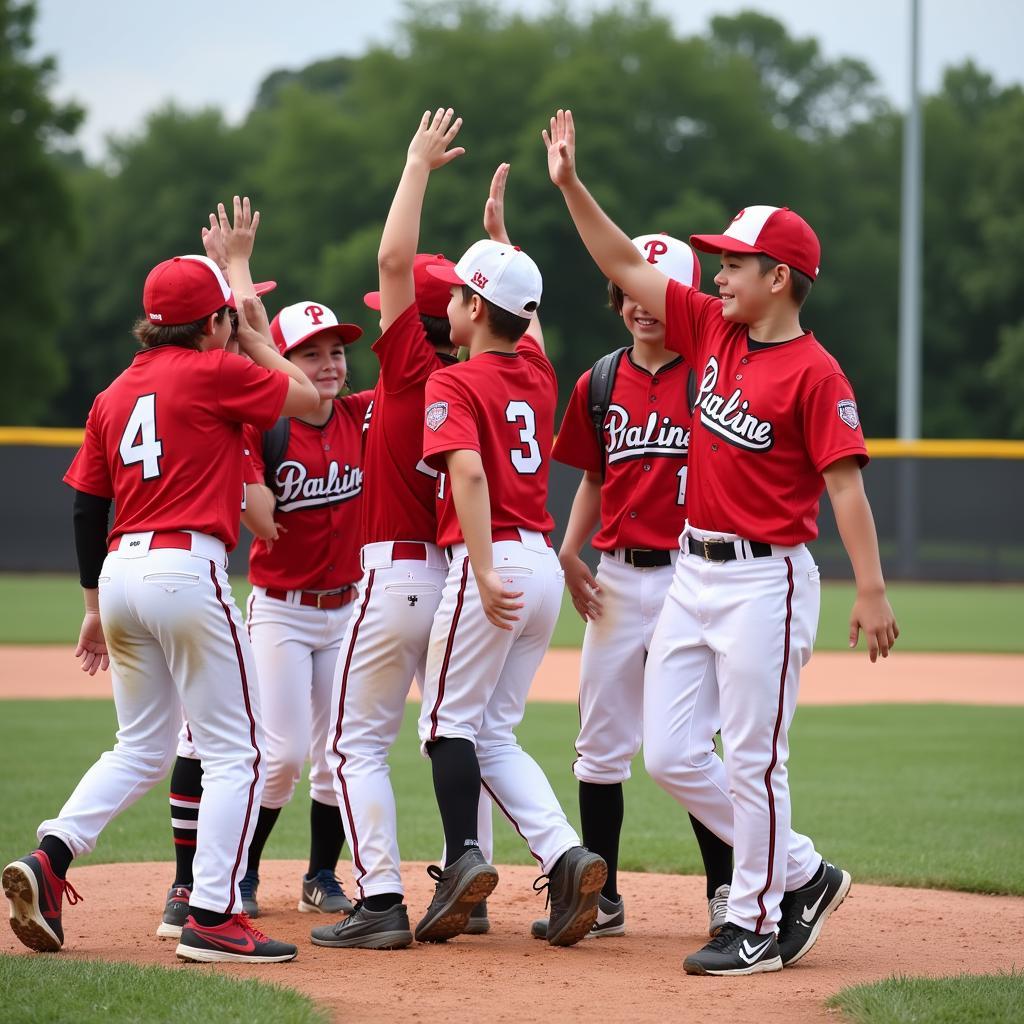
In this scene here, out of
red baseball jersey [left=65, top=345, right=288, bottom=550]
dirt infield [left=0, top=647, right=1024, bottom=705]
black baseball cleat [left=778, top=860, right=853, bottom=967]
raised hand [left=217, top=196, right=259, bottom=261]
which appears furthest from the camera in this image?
dirt infield [left=0, top=647, right=1024, bottom=705]

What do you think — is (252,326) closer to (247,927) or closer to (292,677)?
(292,677)

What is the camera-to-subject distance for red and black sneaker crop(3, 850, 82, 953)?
4.19 metres

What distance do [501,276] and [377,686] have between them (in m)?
1.28

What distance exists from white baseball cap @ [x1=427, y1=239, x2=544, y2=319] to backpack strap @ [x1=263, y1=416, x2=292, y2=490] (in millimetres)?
936

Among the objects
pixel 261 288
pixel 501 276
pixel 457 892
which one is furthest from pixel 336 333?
pixel 457 892

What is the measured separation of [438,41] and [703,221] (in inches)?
426

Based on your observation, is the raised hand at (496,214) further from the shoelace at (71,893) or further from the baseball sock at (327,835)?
the shoelace at (71,893)

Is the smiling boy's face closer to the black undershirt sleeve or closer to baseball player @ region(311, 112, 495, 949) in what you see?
baseball player @ region(311, 112, 495, 949)

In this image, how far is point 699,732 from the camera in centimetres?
440

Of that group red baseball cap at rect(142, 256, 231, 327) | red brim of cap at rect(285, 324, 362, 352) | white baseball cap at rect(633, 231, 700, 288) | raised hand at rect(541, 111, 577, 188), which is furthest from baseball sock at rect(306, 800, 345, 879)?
raised hand at rect(541, 111, 577, 188)

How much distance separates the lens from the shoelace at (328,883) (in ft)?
16.6

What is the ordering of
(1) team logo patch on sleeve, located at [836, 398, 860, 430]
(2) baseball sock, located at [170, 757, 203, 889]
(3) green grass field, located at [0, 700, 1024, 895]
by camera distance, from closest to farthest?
(1) team logo patch on sleeve, located at [836, 398, 860, 430] < (2) baseball sock, located at [170, 757, 203, 889] < (3) green grass field, located at [0, 700, 1024, 895]

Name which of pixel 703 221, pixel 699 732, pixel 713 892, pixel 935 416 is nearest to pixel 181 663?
pixel 699 732

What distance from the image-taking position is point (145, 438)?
169 inches
